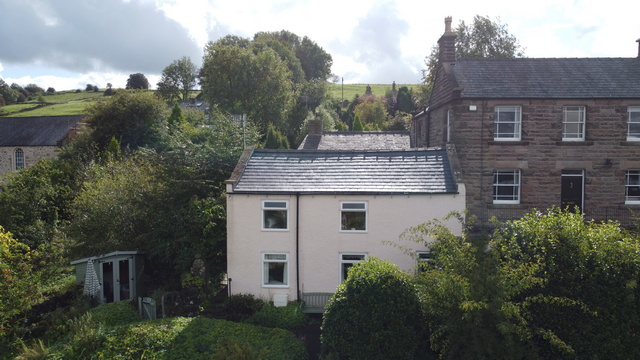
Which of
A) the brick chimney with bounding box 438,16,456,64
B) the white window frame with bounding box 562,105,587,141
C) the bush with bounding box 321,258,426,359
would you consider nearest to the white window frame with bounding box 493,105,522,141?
the white window frame with bounding box 562,105,587,141

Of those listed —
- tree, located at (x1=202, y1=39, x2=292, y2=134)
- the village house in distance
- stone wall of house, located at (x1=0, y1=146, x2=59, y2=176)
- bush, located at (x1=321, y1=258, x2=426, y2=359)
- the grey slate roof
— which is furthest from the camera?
stone wall of house, located at (x1=0, y1=146, x2=59, y2=176)

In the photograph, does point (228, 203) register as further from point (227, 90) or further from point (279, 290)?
point (227, 90)

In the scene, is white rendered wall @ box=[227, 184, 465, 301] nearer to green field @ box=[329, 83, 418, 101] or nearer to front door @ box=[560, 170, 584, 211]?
front door @ box=[560, 170, 584, 211]

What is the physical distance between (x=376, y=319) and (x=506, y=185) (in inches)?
497

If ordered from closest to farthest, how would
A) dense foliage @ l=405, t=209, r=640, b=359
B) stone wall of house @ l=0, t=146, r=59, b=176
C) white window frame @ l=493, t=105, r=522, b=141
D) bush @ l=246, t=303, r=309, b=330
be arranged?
1. dense foliage @ l=405, t=209, r=640, b=359
2. bush @ l=246, t=303, r=309, b=330
3. white window frame @ l=493, t=105, r=522, b=141
4. stone wall of house @ l=0, t=146, r=59, b=176

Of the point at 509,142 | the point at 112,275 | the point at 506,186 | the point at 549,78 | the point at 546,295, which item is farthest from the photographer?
the point at 549,78

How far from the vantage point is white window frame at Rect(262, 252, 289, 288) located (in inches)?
671

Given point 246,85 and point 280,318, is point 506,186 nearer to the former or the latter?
point 280,318

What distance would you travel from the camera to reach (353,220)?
55.5ft

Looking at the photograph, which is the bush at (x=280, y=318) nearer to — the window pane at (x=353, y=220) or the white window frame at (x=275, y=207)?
the white window frame at (x=275, y=207)

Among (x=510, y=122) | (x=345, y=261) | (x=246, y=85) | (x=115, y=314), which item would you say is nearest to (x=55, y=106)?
(x=246, y=85)

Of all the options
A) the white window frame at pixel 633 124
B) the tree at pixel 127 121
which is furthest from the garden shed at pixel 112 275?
the white window frame at pixel 633 124

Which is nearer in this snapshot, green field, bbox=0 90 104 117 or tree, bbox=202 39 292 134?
tree, bbox=202 39 292 134

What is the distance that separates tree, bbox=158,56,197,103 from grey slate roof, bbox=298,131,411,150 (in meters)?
44.3
